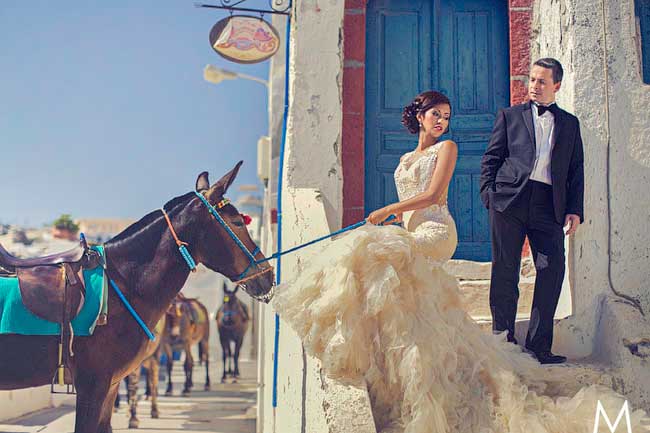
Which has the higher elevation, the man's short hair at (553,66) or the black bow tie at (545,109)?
the man's short hair at (553,66)

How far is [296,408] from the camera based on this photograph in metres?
4.05

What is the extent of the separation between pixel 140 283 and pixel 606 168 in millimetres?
3482

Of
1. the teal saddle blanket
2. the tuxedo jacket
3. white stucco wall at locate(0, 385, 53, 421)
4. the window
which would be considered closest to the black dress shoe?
the tuxedo jacket

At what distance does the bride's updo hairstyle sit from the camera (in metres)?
4.50

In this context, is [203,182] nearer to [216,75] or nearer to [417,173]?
[417,173]

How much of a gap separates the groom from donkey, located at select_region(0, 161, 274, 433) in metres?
1.77

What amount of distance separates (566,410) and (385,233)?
1.38 meters

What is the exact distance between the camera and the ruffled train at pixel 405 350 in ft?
12.1

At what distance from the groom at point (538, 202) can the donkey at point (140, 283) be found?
1767 mm

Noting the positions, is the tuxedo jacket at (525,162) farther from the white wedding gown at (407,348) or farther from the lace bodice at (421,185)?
the white wedding gown at (407,348)

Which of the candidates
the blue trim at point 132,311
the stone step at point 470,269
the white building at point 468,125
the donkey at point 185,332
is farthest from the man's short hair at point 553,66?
the donkey at point 185,332

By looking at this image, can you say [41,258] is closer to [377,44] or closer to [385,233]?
[385,233]

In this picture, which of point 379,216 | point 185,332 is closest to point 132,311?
point 379,216

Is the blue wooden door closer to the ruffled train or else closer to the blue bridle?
the blue bridle
